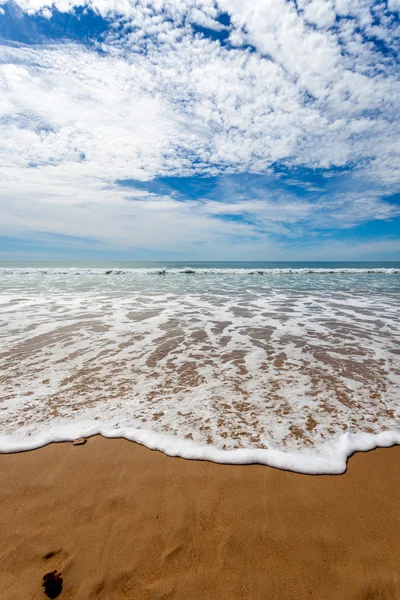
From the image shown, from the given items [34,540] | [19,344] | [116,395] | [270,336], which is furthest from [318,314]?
[34,540]

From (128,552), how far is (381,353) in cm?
615

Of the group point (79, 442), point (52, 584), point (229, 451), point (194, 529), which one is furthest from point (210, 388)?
point (52, 584)

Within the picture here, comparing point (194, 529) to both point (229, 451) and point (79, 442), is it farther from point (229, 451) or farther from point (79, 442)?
point (79, 442)

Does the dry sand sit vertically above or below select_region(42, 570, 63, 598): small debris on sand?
below

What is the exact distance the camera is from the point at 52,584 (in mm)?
1783

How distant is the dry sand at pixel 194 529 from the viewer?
1.83 metres

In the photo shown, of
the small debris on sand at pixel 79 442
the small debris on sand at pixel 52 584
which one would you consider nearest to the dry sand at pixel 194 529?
the small debris on sand at pixel 52 584

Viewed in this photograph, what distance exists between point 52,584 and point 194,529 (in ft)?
3.23

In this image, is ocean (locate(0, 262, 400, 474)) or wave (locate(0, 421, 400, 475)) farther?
ocean (locate(0, 262, 400, 474))

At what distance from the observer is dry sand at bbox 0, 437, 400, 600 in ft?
6.00

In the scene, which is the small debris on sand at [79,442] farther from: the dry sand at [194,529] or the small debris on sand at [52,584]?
the small debris on sand at [52,584]

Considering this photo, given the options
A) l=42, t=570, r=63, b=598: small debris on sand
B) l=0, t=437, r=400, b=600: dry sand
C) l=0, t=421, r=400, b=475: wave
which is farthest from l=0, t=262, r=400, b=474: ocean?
l=42, t=570, r=63, b=598: small debris on sand

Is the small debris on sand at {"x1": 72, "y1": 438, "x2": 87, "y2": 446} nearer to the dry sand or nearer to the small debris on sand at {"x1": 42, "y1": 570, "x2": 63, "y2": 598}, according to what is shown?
the dry sand

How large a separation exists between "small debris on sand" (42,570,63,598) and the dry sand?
1.5 inches
